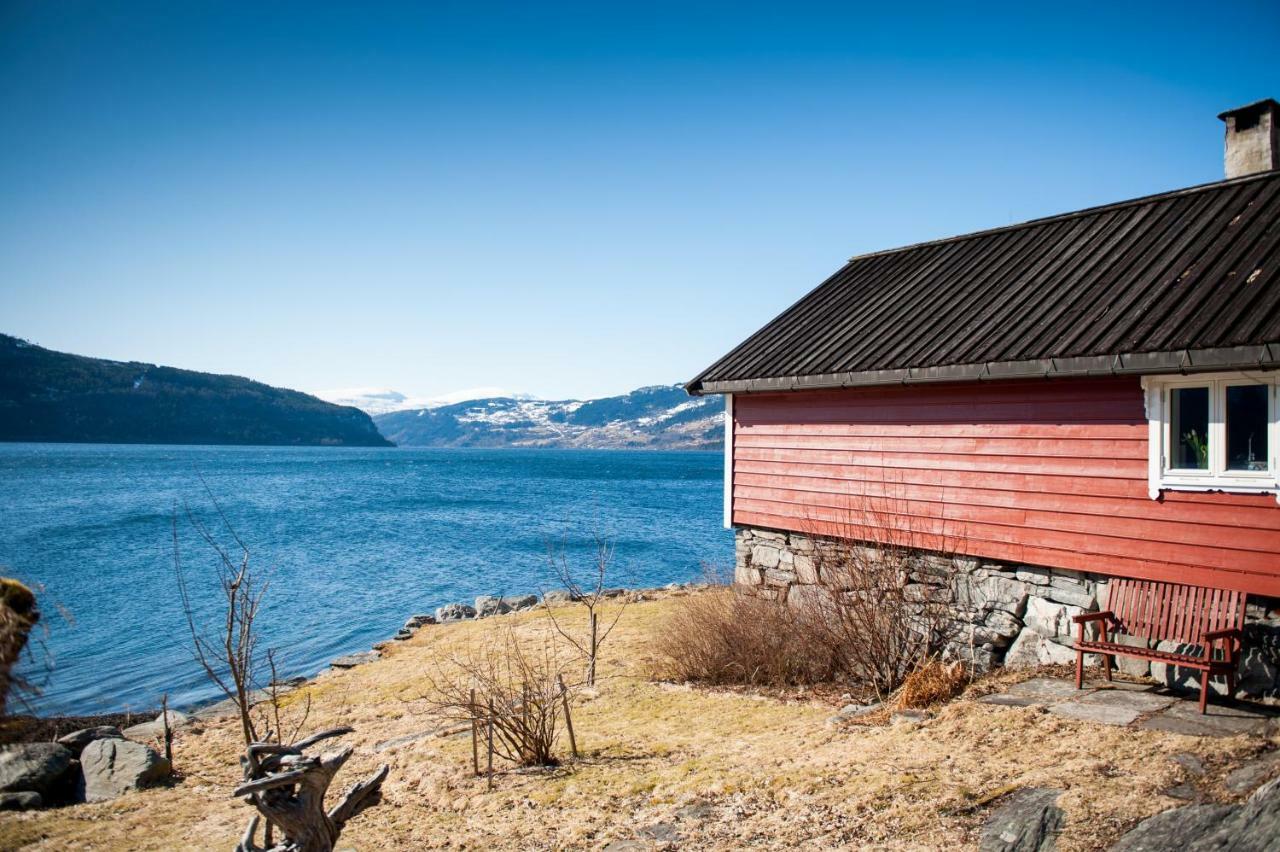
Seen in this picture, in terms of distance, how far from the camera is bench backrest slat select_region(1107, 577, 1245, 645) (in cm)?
800

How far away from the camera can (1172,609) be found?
841 centimetres

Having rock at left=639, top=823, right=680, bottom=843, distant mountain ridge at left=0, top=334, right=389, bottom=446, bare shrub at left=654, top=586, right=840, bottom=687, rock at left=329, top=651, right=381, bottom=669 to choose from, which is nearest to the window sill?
bare shrub at left=654, top=586, right=840, bottom=687

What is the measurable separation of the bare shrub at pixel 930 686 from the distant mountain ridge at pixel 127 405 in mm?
171379

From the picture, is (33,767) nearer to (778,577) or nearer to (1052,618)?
(778,577)

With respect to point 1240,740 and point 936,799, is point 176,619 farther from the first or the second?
point 1240,740

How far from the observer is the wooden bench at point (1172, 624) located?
761cm

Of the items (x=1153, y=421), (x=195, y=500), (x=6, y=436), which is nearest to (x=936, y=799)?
(x=1153, y=421)

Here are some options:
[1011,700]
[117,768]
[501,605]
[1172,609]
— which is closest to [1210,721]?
[1172,609]

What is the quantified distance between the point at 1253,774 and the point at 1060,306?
5.75 m

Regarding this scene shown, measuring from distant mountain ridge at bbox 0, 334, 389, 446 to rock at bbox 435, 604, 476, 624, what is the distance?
155 meters

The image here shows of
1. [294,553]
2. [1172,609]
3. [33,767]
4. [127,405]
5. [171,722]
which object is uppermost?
[127,405]

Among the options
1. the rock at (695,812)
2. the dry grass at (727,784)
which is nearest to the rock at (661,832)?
the dry grass at (727,784)

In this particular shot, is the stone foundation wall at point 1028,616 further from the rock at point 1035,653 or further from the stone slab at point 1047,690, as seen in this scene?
the stone slab at point 1047,690

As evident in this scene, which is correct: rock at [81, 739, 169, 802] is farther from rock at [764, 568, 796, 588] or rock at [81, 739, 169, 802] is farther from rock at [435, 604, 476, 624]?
rock at [435, 604, 476, 624]
